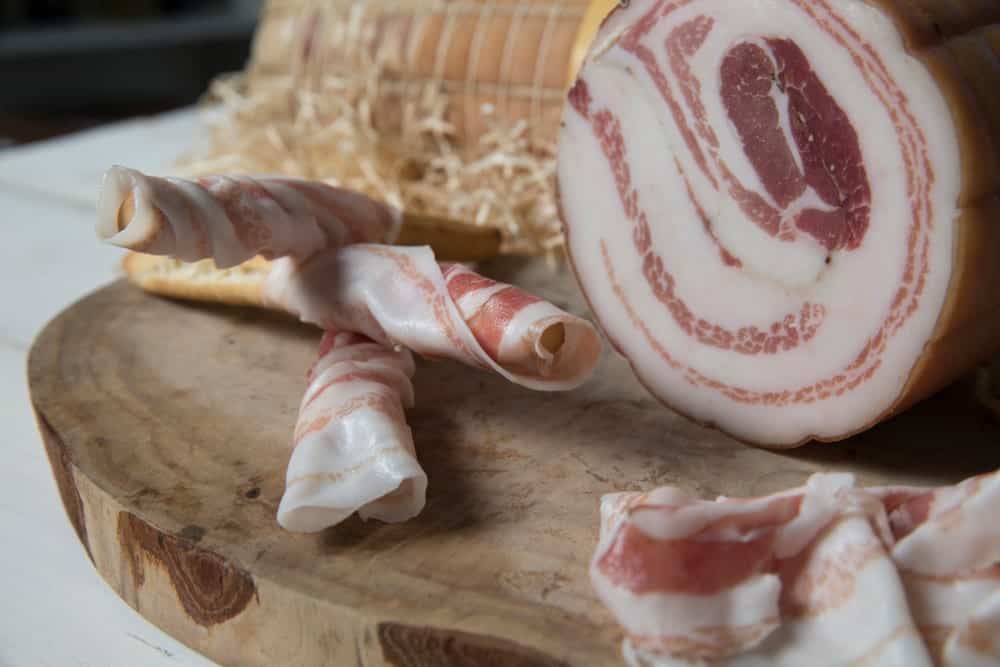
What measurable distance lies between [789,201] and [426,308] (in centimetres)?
44

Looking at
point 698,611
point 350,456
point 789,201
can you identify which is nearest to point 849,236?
point 789,201

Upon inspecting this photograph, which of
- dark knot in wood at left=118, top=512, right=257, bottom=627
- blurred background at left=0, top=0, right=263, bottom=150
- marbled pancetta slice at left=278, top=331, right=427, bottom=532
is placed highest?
marbled pancetta slice at left=278, top=331, right=427, bottom=532

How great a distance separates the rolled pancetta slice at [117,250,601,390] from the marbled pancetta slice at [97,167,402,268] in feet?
0.20

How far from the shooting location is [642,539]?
104cm

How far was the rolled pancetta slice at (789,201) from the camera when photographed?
116 centimetres

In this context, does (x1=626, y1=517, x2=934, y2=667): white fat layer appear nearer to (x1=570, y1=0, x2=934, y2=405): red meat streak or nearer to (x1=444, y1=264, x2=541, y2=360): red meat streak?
(x1=570, y1=0, x2=934, y2=405): red meat streak

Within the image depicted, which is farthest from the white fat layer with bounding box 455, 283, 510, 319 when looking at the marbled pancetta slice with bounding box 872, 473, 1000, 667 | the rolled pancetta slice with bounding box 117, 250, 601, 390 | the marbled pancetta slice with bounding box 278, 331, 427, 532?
the marbled pancetta slice with bounding box 872, 473, 1000, 667

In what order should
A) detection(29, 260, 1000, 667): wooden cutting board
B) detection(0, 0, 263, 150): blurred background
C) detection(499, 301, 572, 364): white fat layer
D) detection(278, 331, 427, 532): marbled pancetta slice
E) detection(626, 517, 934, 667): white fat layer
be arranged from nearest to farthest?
detection(626, 517, 934, 667): white fat layer, detection(29, 260, 1000, 667): wooden cutting board, detection(278, 331, 427, 532): marbled pancetta slice, detection(499, 301, 572, 364): white fat layer, detection(0, 0, 263, 150): blurred background

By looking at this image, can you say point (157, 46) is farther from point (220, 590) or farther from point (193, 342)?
point (220, 590)

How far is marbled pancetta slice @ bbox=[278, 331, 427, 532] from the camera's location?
118cm

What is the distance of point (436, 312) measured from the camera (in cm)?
143

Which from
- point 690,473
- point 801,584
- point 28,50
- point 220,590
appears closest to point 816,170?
point 690,473

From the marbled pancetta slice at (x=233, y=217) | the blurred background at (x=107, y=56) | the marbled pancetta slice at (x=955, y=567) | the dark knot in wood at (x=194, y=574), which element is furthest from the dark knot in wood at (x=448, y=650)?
the blurred background at (x=107, y=56)

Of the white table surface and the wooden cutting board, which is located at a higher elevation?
the wooden cutting board
